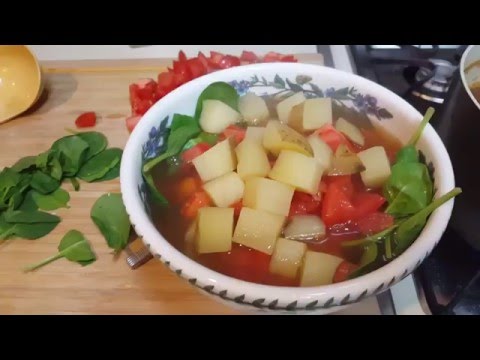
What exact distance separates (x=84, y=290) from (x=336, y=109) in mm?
441

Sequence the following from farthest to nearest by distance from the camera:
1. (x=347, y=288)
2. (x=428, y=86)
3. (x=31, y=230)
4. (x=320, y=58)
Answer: (x=320, y=58) < (x=428, y=86) < (x=31, y=230) < (x=347, y=288)

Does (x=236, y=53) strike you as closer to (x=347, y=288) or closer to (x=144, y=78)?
(x=144, y=78)

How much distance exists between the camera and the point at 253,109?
2.69 ft

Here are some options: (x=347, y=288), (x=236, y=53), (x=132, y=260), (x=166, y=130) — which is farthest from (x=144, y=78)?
(x=347, y=288)

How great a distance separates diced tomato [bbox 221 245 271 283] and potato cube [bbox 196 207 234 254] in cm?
1

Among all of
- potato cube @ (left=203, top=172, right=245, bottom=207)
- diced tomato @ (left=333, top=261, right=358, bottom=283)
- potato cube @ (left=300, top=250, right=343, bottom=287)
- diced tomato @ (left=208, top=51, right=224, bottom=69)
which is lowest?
diced tomato @ (left=333, top=261, right=358, bottom=283)

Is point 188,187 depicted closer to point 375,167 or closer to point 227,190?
point 227,190

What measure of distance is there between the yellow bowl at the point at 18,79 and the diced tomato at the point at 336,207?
1.91ft

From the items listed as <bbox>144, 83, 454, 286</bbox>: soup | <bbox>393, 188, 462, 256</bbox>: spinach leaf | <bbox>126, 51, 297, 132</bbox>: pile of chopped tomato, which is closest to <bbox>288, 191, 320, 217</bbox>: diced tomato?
<bbox>144, 83, 454, 286</bbox>: soup

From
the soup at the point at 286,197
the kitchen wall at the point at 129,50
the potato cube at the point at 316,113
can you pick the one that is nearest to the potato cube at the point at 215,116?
the soup at the point at 286,197

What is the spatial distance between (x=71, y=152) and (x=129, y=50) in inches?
13.6

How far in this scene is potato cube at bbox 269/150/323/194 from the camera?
668mm

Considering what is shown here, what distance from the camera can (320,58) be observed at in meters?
1.08

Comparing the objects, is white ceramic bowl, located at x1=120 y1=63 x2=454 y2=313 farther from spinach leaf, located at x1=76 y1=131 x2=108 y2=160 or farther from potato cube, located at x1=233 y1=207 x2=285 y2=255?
spinach leaf, located at x1=76 y1=131 x2=108 y2=160
